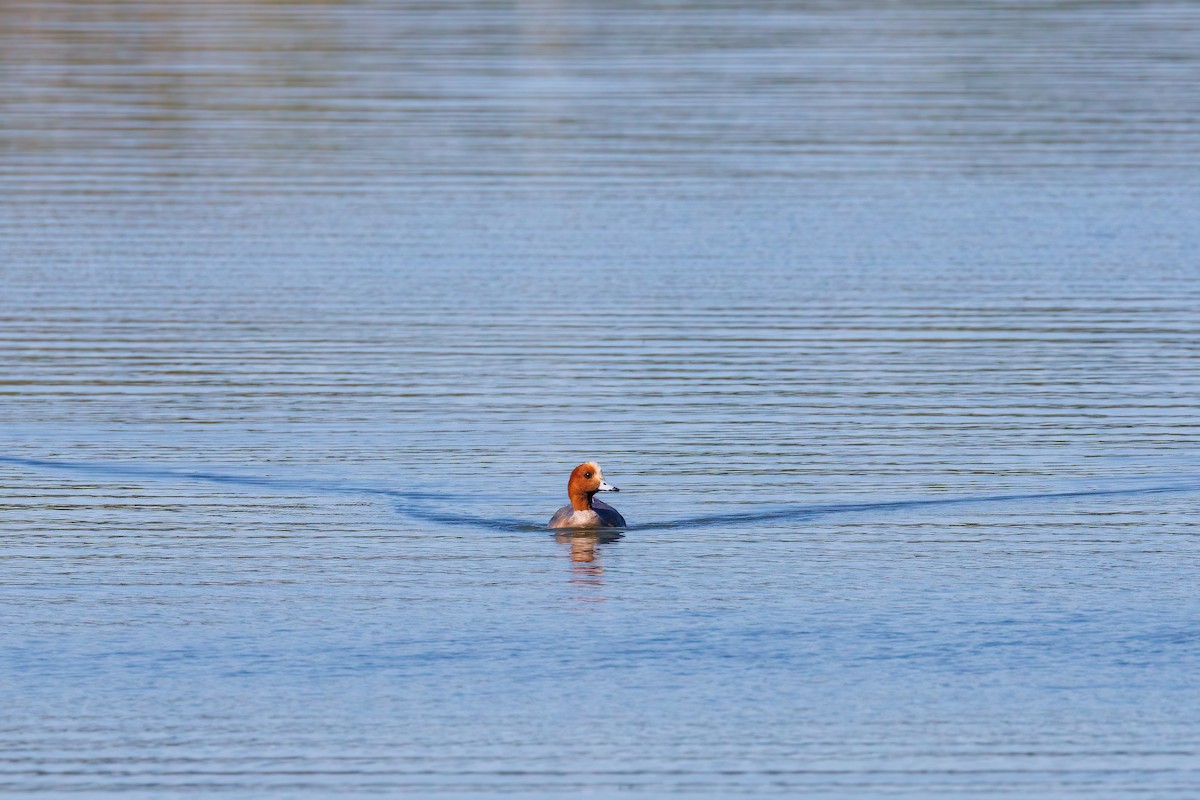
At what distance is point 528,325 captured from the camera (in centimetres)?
2319

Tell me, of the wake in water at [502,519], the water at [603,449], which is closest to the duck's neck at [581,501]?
the water at [603,449]

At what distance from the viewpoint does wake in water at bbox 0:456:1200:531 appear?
1625 cm

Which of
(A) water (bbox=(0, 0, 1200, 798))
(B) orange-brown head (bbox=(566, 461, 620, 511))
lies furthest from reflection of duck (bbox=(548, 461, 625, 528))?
(A) water (bbox=(0, 0, 1200, 798))

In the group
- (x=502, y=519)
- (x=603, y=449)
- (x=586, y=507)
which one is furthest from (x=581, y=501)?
(x=603, y=449)

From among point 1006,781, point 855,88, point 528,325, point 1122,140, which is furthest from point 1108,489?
point 855,88

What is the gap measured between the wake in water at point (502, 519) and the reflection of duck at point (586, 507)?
0.82ft

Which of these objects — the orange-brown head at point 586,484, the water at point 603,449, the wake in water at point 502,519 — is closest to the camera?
the water at point 603,449

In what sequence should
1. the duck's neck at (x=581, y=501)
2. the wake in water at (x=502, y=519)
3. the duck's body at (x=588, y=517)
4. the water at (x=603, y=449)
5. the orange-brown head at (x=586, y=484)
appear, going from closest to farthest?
the water at (x=603, y=449), the orange-brown head at (x=586, y=484), the duck's neck at (x=581, y=501), the duck's body at (x=588, y=517), the wake in water at (x=502, y=519)

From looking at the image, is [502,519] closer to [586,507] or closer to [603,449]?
[586,507]

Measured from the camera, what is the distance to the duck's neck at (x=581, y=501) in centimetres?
1568

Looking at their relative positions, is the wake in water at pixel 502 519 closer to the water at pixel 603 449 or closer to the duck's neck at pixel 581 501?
the water at pixel 603 449

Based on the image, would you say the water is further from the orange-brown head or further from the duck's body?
the orange-brown head

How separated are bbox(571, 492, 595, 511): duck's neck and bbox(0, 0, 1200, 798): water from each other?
0.30m

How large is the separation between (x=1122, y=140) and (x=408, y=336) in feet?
57.0
